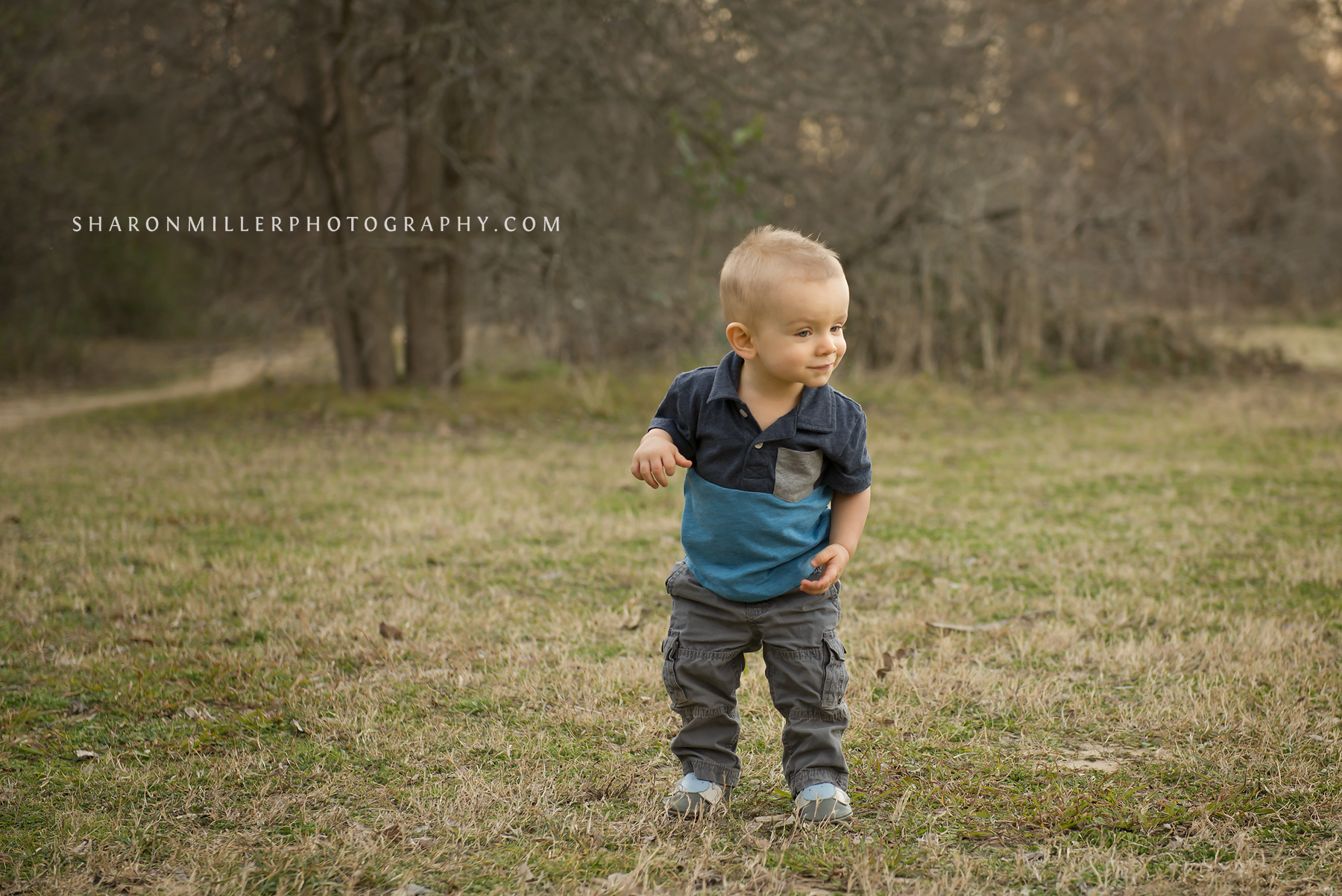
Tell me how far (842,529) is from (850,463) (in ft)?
0.56

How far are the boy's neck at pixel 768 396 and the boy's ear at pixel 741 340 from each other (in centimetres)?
6

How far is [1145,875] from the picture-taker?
2.37 m

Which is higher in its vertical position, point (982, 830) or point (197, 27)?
point (197, 27)

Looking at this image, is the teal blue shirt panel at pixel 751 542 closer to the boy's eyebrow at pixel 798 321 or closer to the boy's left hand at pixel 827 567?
the boy's left hand at pixel 827 567

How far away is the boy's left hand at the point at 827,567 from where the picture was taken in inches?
100.0

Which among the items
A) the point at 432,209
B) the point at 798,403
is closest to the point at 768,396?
the point at 798,403

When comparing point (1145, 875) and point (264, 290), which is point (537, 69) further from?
point (1145, 875)

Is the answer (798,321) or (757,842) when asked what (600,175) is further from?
(757,842)

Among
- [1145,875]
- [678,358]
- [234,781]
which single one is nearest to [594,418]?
[678,358]

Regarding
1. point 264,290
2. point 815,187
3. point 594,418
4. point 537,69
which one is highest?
point 537,69

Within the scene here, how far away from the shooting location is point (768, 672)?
274 cm

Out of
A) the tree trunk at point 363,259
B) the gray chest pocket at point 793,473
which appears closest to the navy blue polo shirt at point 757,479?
the gray chest pocket at point 793,473

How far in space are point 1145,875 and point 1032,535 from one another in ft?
11.4

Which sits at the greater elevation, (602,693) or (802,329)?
(802,329)
